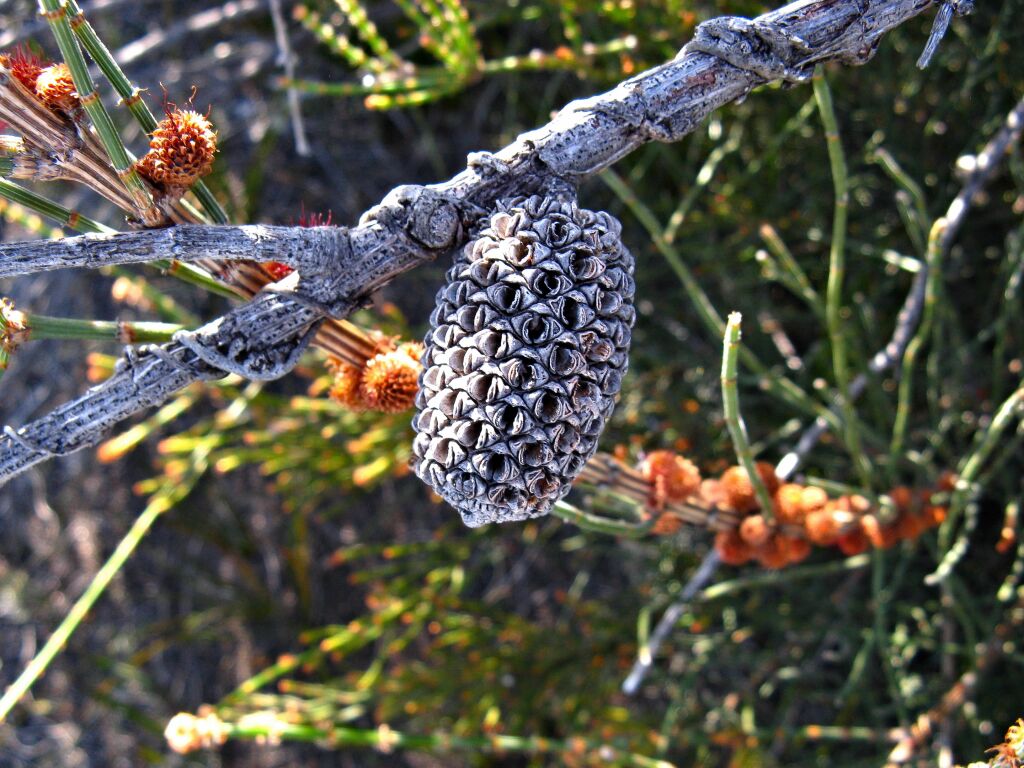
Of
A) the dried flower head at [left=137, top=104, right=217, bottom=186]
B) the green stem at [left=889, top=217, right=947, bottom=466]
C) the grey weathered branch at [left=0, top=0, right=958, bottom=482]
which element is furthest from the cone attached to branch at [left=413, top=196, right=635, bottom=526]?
the green stem at [left=889, top=217, right=947, bottom=466]

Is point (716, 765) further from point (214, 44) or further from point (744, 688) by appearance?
point (214, 44)

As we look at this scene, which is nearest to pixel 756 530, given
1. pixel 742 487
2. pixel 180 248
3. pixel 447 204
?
pixel 742 487

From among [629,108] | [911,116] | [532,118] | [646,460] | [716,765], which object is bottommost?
[716,765]

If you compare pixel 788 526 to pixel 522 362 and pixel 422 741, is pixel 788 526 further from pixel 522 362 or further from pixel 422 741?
pixel 422 741

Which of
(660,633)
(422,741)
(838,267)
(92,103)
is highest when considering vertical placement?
(838,267)

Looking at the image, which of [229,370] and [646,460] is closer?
[229,370]

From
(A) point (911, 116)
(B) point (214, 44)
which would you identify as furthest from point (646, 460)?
(B) point (214, 44)

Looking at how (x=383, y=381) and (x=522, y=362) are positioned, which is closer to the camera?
(x=522, y=362)

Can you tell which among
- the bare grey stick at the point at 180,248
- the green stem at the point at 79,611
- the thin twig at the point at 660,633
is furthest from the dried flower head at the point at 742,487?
the green stem at the point at 79,611
